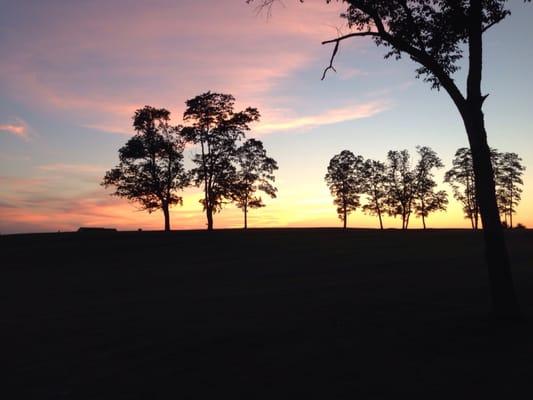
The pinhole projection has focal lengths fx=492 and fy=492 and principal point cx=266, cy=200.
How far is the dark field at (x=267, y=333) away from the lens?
28.9 ft

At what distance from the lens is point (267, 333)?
1281cm

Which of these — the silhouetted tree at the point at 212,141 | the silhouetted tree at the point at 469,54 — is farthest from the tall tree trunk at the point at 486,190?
the silhouetted tree at the point at 212,141

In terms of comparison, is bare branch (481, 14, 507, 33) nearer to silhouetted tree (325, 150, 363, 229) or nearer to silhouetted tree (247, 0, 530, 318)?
silhouetted tree (247, 0, 530, 318)

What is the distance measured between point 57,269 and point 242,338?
982 inches

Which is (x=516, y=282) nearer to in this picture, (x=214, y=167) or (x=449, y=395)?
(x=449, y=395)

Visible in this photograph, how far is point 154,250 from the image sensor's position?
42.3m

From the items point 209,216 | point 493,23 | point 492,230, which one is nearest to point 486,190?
point 492,230

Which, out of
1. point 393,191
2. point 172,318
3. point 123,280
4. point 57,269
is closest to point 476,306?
point 172,318

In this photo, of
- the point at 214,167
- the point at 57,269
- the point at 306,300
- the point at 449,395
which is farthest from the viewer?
the point at 214,167

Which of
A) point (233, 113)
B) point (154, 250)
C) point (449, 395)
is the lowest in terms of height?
point (449, 395)

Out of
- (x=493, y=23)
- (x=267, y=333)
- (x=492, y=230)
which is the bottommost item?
(x=267, y=333)

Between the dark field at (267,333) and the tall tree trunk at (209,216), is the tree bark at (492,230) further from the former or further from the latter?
the tall tree trunk at (209,216)

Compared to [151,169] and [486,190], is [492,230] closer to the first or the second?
[486,190]

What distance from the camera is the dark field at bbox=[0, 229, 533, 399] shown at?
8.82m
